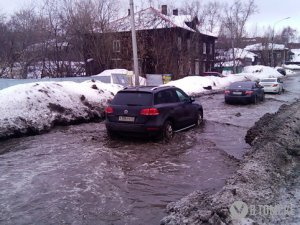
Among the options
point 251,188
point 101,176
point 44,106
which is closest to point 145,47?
point 44,106

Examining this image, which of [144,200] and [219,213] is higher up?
[219,213]

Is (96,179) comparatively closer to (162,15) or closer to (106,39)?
(106,39)

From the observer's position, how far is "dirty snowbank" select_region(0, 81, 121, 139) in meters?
11.1

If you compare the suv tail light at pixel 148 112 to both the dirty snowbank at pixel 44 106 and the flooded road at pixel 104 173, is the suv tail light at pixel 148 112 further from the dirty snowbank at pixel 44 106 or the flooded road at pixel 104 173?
the dirty snowbank at pixel 44 106

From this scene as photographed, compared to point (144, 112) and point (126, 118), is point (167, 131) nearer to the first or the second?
point (144, 112)

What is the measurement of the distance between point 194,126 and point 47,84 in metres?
6.29

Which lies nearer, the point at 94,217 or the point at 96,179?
the point at 94,217

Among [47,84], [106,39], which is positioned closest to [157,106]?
[47,84]

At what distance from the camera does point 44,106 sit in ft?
40.7

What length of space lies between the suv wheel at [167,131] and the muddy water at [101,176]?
344 millimetres

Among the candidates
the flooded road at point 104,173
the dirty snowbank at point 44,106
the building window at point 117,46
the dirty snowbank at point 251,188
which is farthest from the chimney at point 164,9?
the dirty snowbank at point 251,188

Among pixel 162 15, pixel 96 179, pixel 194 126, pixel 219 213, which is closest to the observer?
pixel 219 213

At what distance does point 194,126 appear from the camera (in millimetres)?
11938

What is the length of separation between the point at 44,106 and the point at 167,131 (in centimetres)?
520
